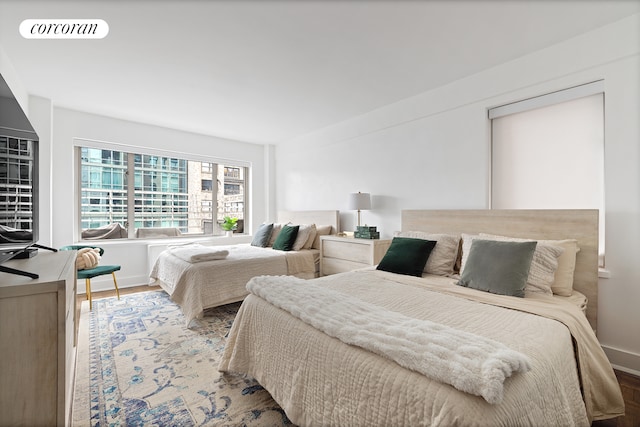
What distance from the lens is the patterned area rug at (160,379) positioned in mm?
1592

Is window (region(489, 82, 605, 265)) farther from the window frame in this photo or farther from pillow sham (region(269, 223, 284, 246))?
the window frame

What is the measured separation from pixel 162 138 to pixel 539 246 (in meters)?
5.06

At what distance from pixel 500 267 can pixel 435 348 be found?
1.22 m

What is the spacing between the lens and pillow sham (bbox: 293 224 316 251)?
410cm

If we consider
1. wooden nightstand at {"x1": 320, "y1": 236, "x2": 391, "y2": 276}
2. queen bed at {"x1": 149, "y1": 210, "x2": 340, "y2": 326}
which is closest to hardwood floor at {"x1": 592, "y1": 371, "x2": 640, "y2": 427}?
wooden nightstand at {"x1": 320, "y1": 236, "x2": 391, "y2": 276}

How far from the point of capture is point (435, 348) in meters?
1.04

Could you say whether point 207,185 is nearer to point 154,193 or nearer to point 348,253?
point 154,193

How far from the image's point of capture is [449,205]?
3117mm

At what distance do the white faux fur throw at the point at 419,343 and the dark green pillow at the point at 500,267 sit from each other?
926 millimetres

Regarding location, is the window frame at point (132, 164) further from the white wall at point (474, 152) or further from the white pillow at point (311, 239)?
the white pillow at point (311, 239)

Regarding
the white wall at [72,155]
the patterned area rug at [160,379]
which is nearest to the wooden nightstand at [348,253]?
the patterned area rug at [160,379]

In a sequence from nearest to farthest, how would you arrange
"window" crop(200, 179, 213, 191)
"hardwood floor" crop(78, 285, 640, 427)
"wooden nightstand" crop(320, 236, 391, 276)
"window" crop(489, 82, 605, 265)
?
"hardwood floor" crop(78, 285, 640, 427) < "window" crop(489, 82, 605, 265) < "wooden nightstand" crop(320, 236, 391, 276) < "window" crop(200, 179, 213, 191)

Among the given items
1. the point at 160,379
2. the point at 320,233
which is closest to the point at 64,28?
the point at 160,379

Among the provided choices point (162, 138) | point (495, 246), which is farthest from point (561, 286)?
point (162, 138)
